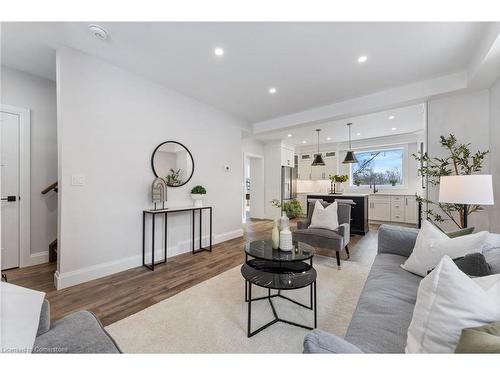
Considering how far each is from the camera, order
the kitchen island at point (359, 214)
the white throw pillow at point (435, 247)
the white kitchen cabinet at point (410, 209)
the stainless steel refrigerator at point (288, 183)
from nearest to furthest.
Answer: the white throw pillow at point (435, 247) → the kitchen island at point (359, 214) → the white kitchen cabinet at point (410, 209) → the stainless steel refrigerator at point (288, 183)

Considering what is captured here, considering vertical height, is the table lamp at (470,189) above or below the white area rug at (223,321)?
A: above

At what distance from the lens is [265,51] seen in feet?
7.72

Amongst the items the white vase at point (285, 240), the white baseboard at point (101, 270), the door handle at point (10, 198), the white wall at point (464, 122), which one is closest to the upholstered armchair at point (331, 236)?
the white vase at point (285, 240)

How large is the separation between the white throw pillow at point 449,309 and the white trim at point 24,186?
4.04 m

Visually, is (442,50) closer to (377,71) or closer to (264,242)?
(377,71)

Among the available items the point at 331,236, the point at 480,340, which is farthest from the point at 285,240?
the point at 480,340

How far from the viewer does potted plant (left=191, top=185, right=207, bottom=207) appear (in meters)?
3.56

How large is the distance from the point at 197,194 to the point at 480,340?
11.0ft

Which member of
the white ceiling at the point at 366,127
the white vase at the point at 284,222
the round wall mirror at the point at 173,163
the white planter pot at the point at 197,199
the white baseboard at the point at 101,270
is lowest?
the white baseboard at the point at 101,270

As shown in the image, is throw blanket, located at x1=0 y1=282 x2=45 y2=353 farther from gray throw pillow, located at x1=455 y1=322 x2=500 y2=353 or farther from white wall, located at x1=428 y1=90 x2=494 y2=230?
white wall, located at x1=428 y1=90 x2=494 y2=230

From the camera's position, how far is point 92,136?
2.49m

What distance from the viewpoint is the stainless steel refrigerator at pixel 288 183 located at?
262 inches

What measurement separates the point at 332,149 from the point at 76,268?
7.00m

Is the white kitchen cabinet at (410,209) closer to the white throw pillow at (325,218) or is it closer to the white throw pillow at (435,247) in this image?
the white throw pillow at (325,218)
